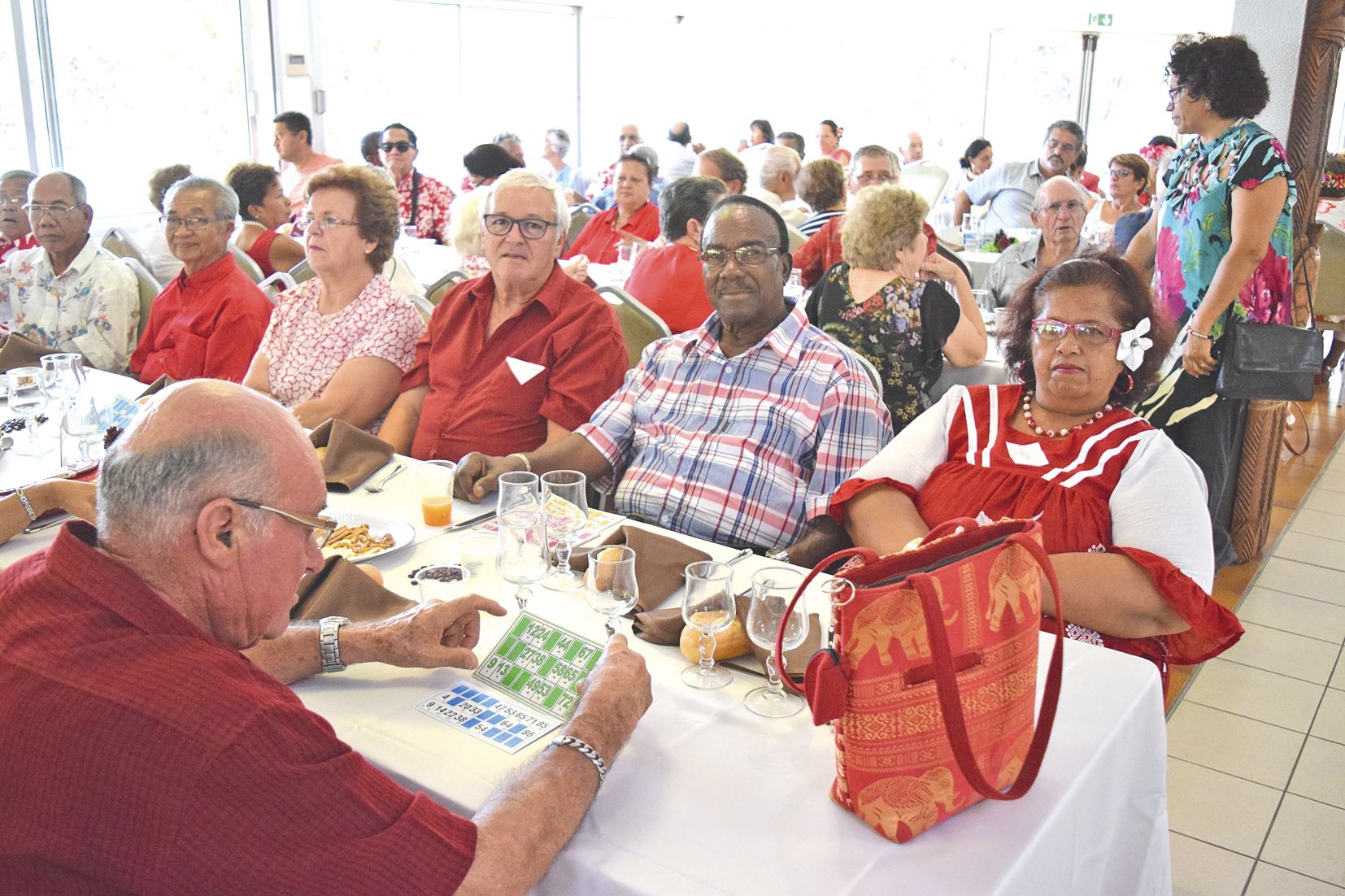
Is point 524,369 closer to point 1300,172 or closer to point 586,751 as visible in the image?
point 586,751

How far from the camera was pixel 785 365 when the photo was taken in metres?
2.70

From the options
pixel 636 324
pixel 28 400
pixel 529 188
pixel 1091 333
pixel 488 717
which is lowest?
pixel 488 717

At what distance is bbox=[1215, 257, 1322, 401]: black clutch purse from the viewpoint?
3.43 m

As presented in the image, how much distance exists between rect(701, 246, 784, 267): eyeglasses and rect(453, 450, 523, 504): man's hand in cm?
81

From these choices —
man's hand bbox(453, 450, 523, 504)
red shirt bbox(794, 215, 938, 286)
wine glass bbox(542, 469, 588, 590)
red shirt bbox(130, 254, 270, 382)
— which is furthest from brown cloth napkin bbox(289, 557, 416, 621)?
red shirt bbox(794, 215, 938, 286)

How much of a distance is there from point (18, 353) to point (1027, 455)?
3392 millimetres

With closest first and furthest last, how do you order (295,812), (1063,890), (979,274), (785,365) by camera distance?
1. (295,812)
2. (1063,890)
3. (785,365)
4. (979,274)

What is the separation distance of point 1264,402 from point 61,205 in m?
4.79

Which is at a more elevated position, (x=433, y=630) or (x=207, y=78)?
(x=207, y=78)

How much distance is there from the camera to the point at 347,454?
2.58 metres

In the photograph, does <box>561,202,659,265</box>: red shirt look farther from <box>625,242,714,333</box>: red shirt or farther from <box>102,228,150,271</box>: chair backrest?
<box>102,228,150,271</box>: chair backrest

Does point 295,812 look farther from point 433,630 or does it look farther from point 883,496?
point 883,496

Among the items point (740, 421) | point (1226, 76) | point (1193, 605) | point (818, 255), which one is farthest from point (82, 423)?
point (818, 255)

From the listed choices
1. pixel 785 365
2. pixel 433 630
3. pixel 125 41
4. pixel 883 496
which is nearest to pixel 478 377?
pixel 785 365
